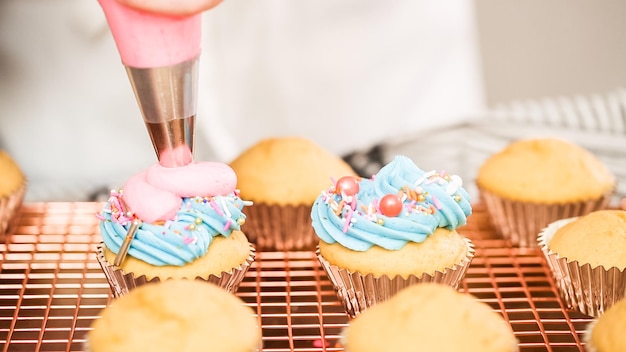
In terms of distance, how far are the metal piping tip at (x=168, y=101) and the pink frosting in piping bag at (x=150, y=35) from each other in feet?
0.05

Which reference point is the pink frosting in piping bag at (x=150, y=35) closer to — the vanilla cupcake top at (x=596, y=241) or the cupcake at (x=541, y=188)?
the vanilla cupcake top at (x=596, y=241)

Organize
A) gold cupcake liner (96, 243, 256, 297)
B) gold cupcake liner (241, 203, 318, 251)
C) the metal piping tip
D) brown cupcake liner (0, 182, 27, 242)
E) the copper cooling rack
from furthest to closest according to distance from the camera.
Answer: gold cupcake liner (241, 203, 318, 251) → brown cupcake liner (0, 182, 27, 242) → gold cupcake liner (96, 243, 256, 297) → the copper cooling rack → the metal piping tip

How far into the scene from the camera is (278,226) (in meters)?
1.98

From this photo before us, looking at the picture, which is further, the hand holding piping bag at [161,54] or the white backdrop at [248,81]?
the white backdrop at [248,81]

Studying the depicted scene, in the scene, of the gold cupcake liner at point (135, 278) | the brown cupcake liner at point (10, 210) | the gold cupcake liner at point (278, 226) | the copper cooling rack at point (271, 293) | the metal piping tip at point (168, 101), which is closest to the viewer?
the metal piping tip at point (168, 101)

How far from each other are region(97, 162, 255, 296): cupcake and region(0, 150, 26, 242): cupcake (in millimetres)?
377

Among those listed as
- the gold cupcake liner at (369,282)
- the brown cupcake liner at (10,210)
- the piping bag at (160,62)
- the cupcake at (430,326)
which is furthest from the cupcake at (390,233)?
the brown cupcake liner at (10,210)

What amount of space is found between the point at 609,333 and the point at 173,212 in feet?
2.45

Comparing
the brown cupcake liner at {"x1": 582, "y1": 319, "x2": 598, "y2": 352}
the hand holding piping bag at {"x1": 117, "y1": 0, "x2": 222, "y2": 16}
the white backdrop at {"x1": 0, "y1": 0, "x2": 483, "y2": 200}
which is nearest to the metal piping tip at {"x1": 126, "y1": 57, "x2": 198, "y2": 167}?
the hand holding piping bag at {"x1": 117, "y1": 0, "x2": 222, "y2": 16}

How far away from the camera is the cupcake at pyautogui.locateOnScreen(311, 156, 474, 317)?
5.32 ft

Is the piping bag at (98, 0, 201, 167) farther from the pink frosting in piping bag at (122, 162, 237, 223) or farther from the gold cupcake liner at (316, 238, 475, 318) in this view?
the gold cupcake liner at (316, 238, 475, 318)

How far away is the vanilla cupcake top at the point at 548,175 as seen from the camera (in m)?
2.00

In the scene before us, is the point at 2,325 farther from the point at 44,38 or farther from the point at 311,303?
the point at 44,38

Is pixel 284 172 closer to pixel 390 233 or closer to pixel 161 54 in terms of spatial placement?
pixel 390 233
